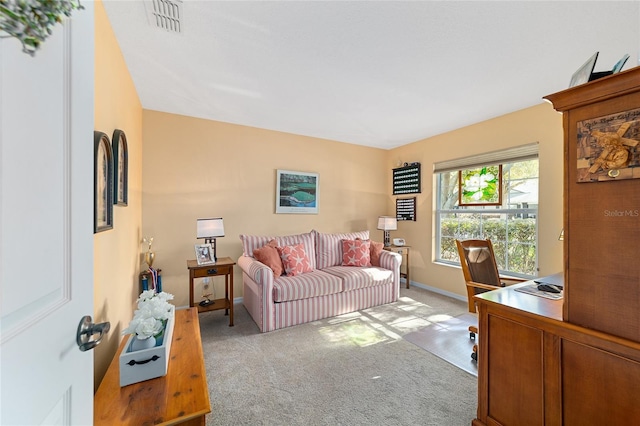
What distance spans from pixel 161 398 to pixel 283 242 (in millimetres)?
2355

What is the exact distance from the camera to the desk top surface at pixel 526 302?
1.31m

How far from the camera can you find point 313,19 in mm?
1681

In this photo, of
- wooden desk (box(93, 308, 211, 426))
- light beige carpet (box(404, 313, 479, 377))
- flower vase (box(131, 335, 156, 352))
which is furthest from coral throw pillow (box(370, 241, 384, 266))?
flower vase (box(131, 335, 156, 352))

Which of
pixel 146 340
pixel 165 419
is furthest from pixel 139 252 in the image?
pixel 165 419

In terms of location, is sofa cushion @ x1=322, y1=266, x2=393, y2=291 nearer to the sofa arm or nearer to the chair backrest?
the sofa arm

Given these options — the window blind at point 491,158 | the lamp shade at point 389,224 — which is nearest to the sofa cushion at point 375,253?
the lamp shade at point 389,224

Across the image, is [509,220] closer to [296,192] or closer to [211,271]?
[296,192]

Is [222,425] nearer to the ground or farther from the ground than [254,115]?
nearer to the ground

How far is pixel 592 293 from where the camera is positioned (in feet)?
3.73

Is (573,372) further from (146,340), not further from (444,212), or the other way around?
(444,212)

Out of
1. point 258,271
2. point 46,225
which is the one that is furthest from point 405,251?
point 46,225

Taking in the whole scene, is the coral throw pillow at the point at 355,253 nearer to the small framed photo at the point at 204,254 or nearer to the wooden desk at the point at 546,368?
the small framed photo at the point at 204,254

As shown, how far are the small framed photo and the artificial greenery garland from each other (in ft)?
8.96

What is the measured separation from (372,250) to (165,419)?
324 cm
